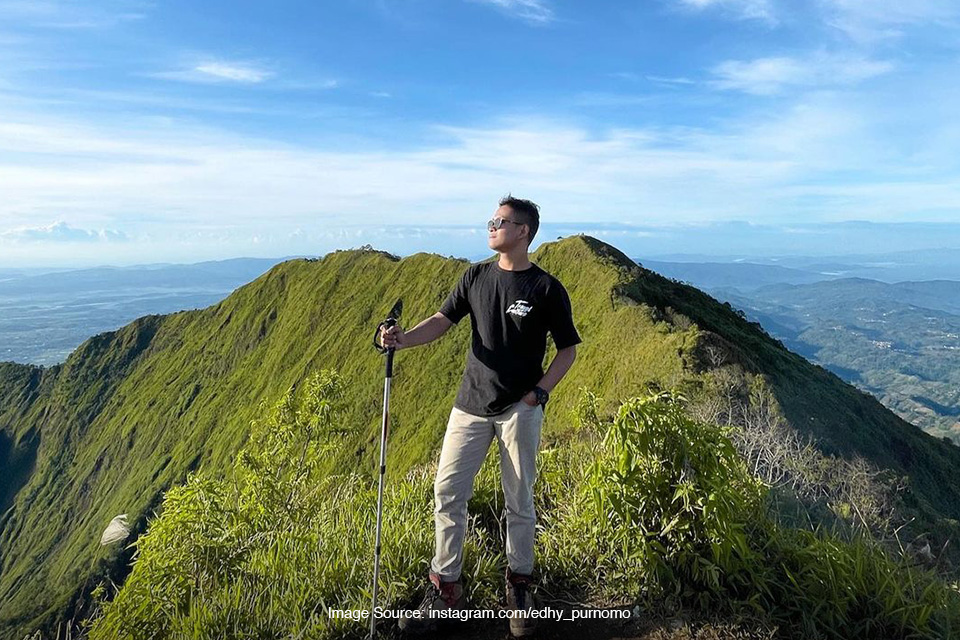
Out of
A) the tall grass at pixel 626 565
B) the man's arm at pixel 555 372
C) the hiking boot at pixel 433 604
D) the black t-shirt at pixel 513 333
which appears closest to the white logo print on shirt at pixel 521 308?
the black t-shirt at pixel 513 333

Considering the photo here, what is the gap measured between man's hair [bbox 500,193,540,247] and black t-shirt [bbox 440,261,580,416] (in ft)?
1.16

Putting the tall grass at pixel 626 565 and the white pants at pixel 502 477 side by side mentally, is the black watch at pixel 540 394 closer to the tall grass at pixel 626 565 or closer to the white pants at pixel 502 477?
the white pants at pixel 502 477

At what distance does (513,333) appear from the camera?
14.3ft

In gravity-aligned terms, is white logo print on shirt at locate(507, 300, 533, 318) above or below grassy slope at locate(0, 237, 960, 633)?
above

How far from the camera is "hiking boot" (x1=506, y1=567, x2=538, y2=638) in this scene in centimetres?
399

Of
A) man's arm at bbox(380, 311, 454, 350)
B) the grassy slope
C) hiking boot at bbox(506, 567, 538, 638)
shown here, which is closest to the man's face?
man's arm at bbox(380, 311, 454, 350)

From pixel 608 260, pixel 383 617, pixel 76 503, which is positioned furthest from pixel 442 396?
pixel 76 503

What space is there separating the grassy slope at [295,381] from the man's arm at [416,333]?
46.9ft

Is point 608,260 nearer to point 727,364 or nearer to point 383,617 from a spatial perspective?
point 727,364

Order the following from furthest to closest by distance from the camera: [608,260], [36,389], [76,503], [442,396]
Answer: [36,389]
[76,503]
[442,396]
[608,260]

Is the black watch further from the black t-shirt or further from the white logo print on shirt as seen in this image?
the white logo print on shirt

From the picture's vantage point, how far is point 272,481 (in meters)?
7.36

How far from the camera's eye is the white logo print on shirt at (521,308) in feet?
13.9

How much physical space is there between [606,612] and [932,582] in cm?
225
